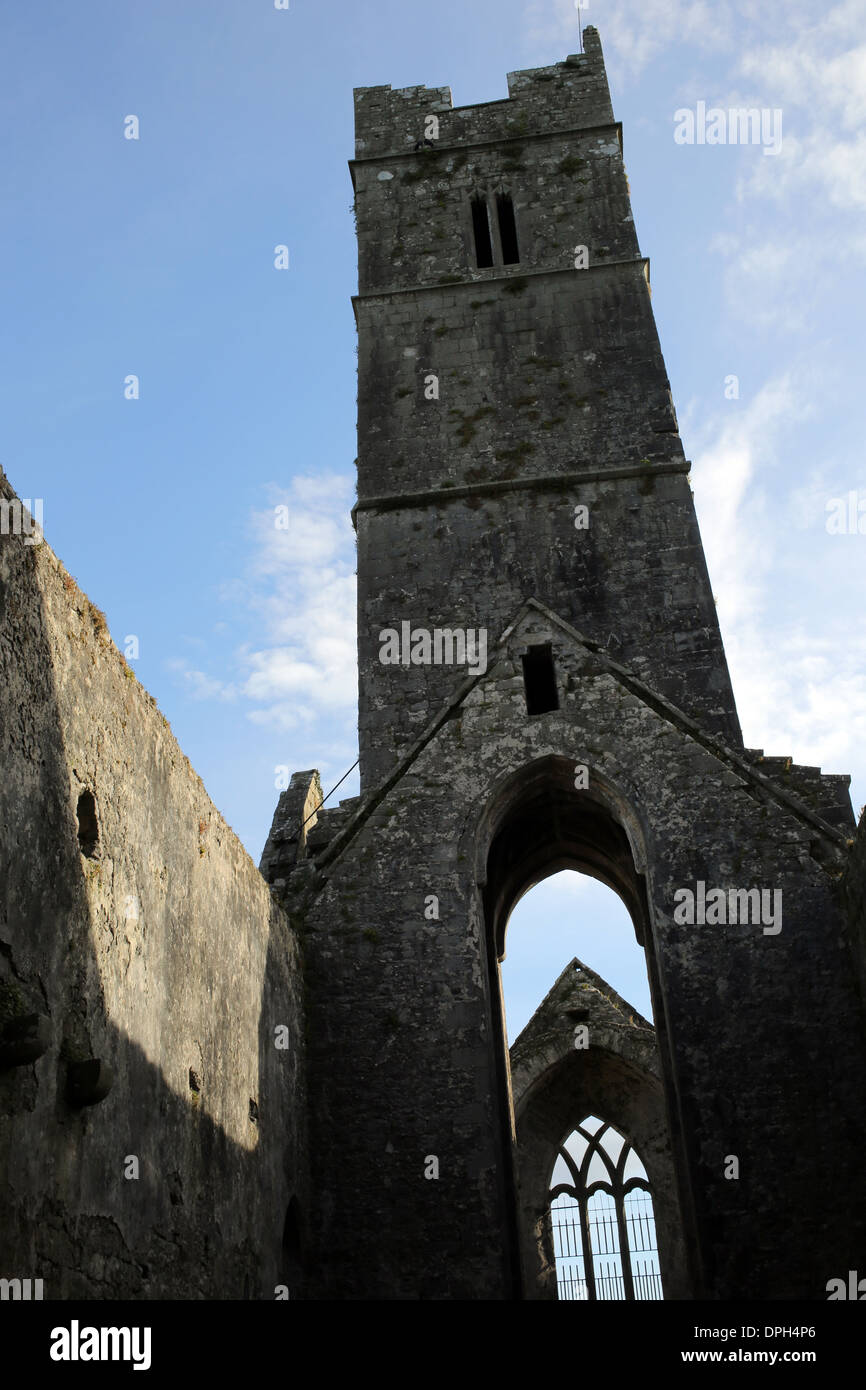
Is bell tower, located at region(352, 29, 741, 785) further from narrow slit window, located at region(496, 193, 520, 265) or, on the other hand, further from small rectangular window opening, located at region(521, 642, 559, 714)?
small rectangular window opening, located at region(521, 642, 559, 714)

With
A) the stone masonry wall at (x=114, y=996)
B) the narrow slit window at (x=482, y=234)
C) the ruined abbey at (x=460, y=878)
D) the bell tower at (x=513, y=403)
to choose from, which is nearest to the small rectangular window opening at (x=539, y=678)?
the ruined abbey at (x=460, y=878)

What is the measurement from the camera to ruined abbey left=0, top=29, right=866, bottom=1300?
616cm

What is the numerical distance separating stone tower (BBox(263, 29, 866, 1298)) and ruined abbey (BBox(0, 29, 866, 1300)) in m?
0.04

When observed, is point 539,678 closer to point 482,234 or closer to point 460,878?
point 460,878

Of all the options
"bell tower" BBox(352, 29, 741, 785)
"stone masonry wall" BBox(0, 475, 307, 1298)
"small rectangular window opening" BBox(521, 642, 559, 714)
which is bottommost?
"stone masonry wall" BBox(0, 475, 307, 1298)

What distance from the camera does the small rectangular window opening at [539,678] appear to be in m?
12.0

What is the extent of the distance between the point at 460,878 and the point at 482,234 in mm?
9766

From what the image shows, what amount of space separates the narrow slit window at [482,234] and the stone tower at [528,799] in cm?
4

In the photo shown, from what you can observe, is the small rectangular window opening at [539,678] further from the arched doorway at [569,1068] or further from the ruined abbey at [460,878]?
the arched doorway at [569,1068]

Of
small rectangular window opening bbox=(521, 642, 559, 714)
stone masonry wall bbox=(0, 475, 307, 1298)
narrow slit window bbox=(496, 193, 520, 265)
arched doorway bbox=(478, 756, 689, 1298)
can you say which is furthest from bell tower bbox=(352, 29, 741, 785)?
stone masonry wall bbox=(0, 475, 307, 1298)

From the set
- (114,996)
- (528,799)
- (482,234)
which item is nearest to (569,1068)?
(528,799)

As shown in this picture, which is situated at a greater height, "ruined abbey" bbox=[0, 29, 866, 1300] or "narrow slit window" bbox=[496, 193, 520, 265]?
"narrow slit window" bbox=[496, 193, 520, 265]

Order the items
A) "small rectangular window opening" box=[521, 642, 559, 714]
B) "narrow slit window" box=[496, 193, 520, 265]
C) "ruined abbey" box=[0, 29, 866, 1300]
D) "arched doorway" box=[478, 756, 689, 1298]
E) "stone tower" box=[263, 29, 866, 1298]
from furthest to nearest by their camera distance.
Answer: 1. "narrow slit window" box=[496, 193, 520, 265]
2. "arched doorway" box=[478, 756, 689, 1298]
3. "small rectangular window opening" box=[521, 642, 559, 714]
4. "stone tower" box=[263, 29, 866, 1298]
5. "ruined abbey" box=[0, 29, 866, 1300]
